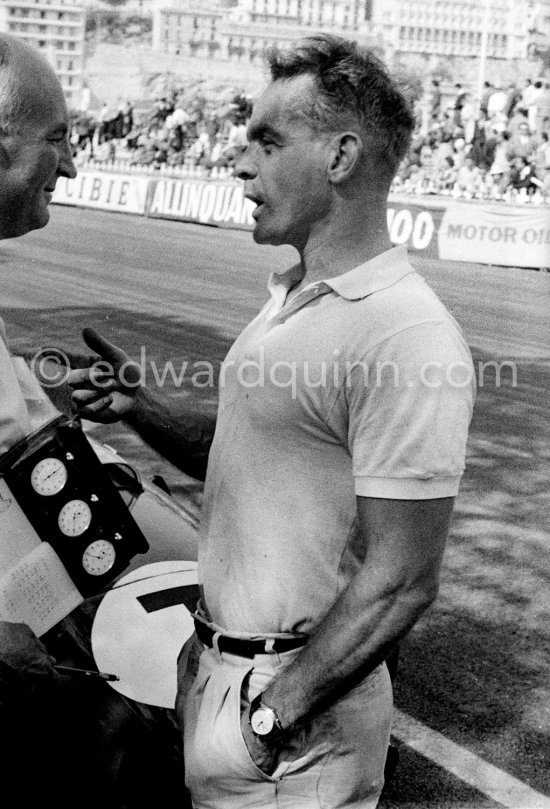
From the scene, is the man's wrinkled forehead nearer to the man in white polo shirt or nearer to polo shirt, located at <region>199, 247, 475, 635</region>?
the man in white polo shirt

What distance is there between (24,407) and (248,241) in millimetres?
20545

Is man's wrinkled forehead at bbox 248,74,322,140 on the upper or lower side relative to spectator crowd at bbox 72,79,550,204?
upper

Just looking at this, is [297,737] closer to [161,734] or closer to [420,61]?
[161,734]

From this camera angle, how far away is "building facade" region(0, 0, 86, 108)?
95.6 metres

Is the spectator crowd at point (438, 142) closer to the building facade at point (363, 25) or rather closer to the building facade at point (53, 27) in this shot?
the building facade at point (363, 25)

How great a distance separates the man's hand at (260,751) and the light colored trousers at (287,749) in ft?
0.04

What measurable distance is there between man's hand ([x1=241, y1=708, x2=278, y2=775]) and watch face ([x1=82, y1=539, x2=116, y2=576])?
72cm

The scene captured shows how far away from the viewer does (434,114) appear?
35.0 metres

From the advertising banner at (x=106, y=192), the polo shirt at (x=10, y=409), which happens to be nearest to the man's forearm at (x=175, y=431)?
the polo shirt at (x=10, y=409)

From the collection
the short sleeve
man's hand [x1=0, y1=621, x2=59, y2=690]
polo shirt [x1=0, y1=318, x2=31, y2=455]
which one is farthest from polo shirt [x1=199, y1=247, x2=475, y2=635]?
polo shirt [x1=0, y1=318, x2=31, y2=455]

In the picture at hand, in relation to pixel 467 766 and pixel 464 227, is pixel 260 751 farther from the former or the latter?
pixel 464 227

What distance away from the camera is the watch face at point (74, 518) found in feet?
9.11

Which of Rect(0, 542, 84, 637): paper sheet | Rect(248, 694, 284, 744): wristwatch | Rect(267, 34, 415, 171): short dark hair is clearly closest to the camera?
Rect(248, 694, 284, 744): wristwatch

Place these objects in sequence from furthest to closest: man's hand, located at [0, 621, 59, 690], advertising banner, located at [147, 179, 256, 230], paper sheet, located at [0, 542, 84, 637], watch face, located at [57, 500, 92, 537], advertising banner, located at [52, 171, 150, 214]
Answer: advertising banner, located at [52, 171, 150, 214] < advertising banner, located at [147, 179, 256, 230] < watch face, located at [57, 500, 92, 537] < paper sheet, located at [0, 542, 84, 637] < man's hand, located at [0, 621, 59, 690]
